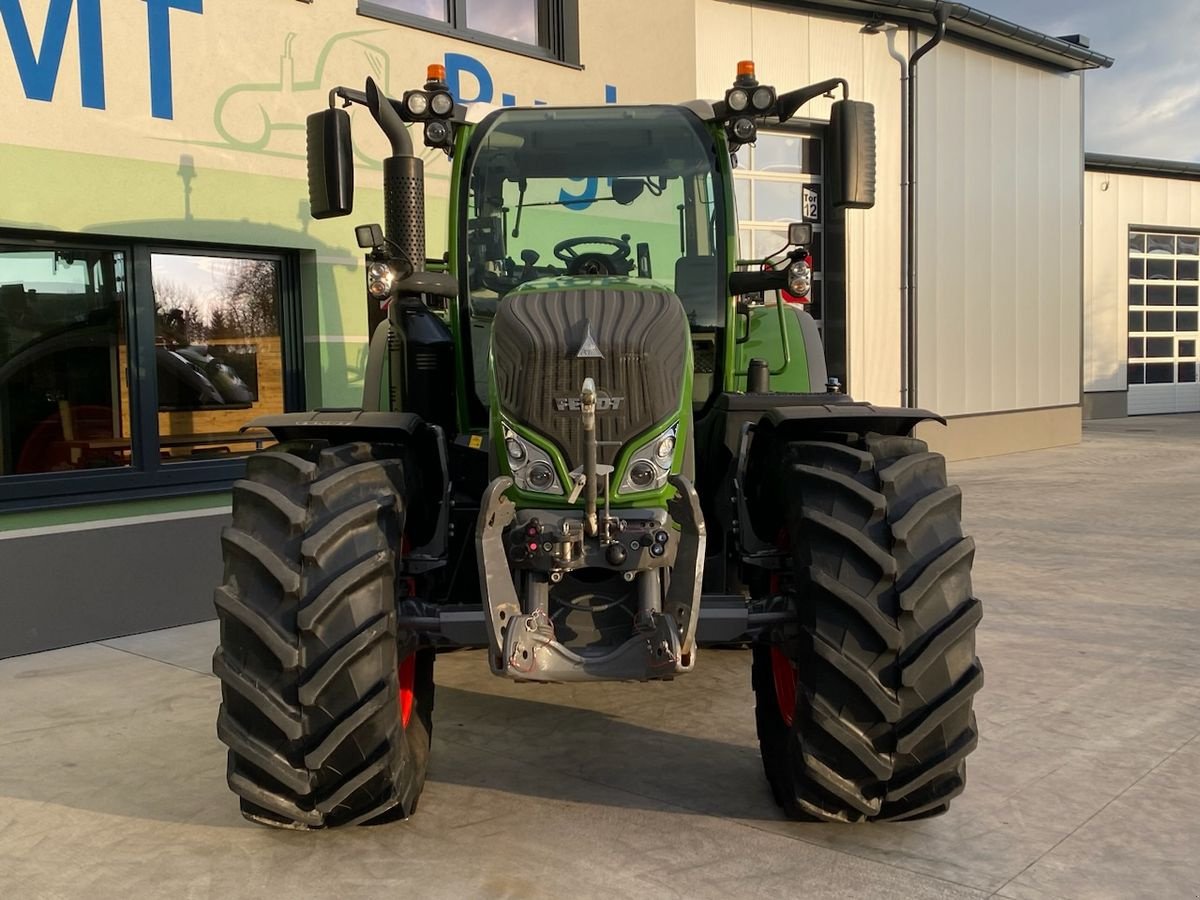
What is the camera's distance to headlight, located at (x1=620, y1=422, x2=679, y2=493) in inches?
130

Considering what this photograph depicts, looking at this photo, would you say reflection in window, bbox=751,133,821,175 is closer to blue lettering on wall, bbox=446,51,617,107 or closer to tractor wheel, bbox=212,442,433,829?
blue lettering on wall, bbox=446,51,617,107

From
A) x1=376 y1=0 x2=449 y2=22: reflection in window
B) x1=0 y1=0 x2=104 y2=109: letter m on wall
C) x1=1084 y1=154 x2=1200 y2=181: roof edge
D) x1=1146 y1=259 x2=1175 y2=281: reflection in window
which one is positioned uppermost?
x1=1084 y1=154 x2=1200 y2=181: roof edge

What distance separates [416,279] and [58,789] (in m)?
2.19

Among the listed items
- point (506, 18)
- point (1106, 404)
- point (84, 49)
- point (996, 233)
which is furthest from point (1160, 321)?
point (84, 49)

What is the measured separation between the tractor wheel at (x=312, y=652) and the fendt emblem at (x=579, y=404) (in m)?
0.57

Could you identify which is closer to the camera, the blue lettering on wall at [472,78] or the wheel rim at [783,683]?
the wheel rim at [783,683]

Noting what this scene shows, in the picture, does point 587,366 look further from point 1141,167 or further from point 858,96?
point 1141,167

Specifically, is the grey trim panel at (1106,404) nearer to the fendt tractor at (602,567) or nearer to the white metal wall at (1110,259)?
the white metal wall at (1110,259)

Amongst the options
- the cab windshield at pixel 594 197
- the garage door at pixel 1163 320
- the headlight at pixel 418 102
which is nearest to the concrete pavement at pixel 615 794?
the cab windshield at pixel 594 197

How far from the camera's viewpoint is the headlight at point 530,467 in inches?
129

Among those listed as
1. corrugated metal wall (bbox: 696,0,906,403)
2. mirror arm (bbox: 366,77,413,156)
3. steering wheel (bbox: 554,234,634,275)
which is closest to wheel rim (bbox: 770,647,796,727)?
steering wheel (bbox: 554,234,634,275)

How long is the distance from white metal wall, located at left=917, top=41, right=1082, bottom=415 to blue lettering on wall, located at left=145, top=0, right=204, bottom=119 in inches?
411

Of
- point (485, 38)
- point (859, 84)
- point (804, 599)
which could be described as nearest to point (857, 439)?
point (804, 599)

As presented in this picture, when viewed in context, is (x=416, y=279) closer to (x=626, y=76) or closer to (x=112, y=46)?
(x=112, y=46)
